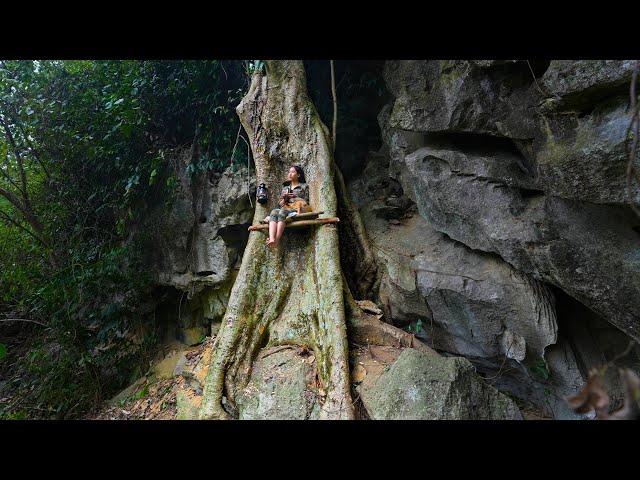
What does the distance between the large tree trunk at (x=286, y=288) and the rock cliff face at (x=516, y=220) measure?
3.74 feet

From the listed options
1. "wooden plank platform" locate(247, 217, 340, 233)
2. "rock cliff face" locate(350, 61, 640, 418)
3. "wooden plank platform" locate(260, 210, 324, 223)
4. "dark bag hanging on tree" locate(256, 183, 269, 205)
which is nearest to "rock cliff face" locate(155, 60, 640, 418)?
"rock cliff face" locate(350, 61, 640, 418)

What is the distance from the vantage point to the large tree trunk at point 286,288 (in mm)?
3150

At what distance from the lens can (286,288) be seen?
4.05m

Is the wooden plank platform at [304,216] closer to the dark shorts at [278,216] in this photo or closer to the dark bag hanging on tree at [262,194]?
the dark shorts at [278,216]

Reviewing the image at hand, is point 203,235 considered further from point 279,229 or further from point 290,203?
point 279,229

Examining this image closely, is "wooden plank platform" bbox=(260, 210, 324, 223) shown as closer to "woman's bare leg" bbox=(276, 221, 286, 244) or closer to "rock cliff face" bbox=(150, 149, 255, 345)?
"woman's bare leg" bbox=(276, 221, 286, 244)

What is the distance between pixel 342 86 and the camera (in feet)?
19.2

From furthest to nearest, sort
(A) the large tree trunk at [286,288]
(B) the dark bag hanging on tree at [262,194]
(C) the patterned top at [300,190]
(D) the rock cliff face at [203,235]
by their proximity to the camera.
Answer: (D) the rock cliff face at [203,235]
(C) the patterned top at [300,190]
(B) the dark bag hanging on tree at [262,194]
(A) the large tree trunk at [286,288]

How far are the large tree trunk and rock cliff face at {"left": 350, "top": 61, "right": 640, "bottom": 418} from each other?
114cm

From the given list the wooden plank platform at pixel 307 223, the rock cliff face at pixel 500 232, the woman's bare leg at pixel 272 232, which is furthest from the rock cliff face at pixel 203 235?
the woman's bare leg at pixel 272 232

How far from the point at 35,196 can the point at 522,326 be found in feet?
24.6
